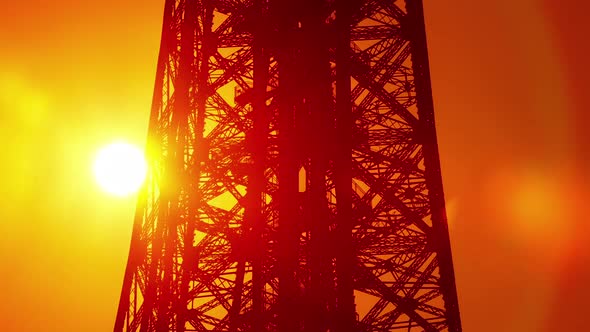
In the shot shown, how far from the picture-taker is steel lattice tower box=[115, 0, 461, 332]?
914 cm

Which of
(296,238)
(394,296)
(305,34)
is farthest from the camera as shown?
(305,34)

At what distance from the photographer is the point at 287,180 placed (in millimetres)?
9406

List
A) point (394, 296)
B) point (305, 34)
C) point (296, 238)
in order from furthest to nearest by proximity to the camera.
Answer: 1. point (305, 34)
2. point (394, 296)
3. point (296, 238)

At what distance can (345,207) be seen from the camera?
9.65 meters

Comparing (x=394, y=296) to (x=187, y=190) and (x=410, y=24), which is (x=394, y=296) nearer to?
(x=187, y=190)

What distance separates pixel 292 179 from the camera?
9.42m

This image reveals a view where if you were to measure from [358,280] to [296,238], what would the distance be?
1622mm

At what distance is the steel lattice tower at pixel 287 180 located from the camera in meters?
9.14

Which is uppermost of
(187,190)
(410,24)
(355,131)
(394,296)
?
(410,24)

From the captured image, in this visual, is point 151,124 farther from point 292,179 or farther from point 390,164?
point 390,164

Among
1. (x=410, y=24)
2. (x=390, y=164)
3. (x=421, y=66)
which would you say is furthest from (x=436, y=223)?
(x=410, y=24)

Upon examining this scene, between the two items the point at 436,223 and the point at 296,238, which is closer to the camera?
the point at 296,238

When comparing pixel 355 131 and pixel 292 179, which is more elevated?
pixel 355 131

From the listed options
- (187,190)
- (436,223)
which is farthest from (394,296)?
(187,190)
